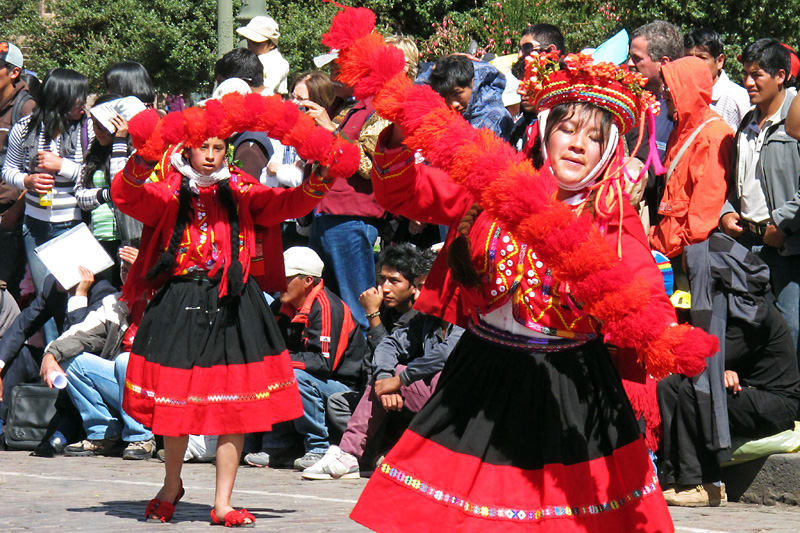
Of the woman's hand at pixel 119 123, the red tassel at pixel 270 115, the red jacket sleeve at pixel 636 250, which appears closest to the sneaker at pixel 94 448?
the woman's hand at pixel 119 123

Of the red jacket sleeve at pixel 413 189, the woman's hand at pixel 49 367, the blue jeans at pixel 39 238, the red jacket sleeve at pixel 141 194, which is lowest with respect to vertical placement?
the woman's hand at pixel 49 367

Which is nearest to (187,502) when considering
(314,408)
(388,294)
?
(314,408)

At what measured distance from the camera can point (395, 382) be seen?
7000mm

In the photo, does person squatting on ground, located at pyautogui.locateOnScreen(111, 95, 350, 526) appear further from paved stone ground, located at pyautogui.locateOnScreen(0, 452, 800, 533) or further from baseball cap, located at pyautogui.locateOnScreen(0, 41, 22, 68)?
baseball cap, located at pyautogui.locateOnScreen(0, 41, 22, 68)

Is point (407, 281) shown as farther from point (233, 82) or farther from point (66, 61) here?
point (66, 61)

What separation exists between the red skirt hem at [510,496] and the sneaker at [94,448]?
17.4 feet

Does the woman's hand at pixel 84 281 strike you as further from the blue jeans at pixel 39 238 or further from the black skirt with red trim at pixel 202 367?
the black skirt with red trim at pixel 202 367

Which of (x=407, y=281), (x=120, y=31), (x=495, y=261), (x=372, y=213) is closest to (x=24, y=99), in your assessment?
(x=372, y=213)

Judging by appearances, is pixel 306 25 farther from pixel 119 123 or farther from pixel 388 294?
pixel 388 294

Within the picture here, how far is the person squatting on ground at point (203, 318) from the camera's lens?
5.61m

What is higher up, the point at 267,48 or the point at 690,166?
the point at 690,166

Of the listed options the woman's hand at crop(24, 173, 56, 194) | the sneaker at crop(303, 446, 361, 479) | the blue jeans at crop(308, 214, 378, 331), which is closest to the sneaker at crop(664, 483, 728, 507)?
the sneaker at crop(303, 446, 361, 479)

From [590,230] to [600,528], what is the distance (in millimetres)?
1014

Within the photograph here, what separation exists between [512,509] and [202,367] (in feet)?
8.05
